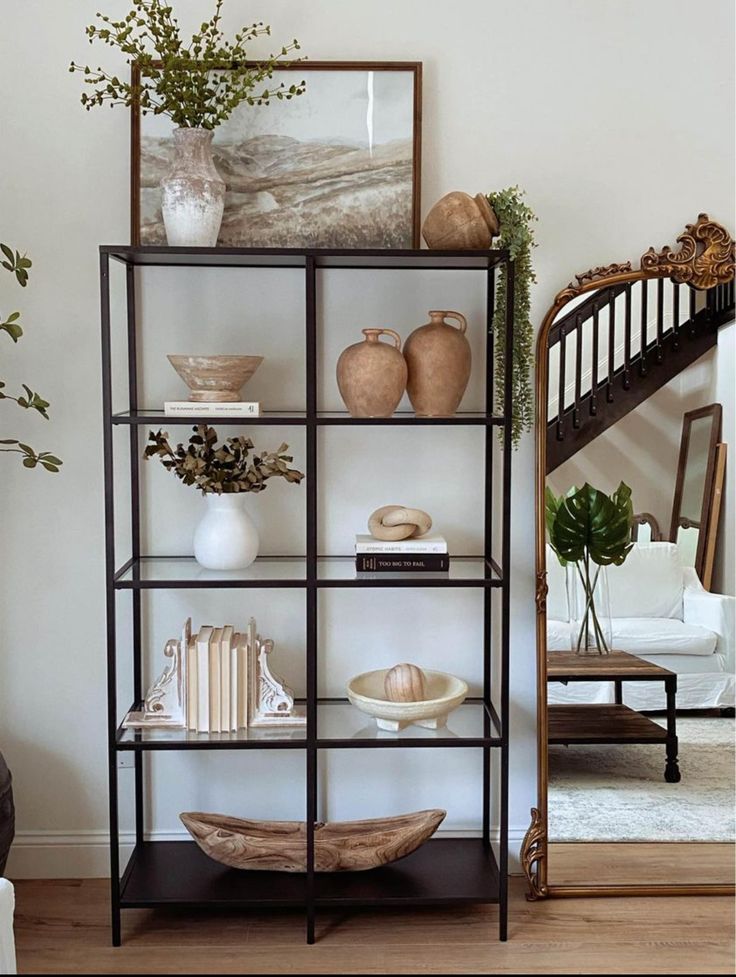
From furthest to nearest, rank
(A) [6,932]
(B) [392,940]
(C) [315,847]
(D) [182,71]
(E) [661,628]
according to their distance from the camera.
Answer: (E) [661,628] < (C) [315,847] < (B) [392,940] < (D) [182,71] < (A) [6,932]

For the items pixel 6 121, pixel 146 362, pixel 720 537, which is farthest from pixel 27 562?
pixel 720 537

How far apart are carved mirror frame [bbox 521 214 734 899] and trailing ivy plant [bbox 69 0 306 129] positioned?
89cm

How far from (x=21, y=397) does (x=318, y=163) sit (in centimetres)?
100

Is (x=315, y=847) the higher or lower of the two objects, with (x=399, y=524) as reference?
lower

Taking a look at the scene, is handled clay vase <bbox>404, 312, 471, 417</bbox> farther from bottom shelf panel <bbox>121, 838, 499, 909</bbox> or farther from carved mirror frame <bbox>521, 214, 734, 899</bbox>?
Answer: bottom shelf panel <bbox>121, 838, 499, 909</bbox>

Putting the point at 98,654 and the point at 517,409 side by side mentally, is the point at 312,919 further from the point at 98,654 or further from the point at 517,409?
the point at 517,409

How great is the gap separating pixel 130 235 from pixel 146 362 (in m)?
0.33

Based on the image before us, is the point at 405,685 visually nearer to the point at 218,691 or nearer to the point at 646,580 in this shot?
the point at 218,691

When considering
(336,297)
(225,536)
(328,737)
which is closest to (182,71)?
(336,297)

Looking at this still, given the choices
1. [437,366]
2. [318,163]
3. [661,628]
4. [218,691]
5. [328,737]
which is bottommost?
[328,737]

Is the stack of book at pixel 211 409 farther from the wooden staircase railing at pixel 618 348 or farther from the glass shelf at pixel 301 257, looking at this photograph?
the wooden staircase railing at pixel 618 348

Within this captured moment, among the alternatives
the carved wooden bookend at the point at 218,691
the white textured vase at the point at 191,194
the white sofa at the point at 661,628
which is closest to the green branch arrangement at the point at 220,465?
the carved wooden bookend at the point at 218,691

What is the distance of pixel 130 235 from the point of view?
8.84ft

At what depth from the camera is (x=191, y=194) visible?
2.45 metres
